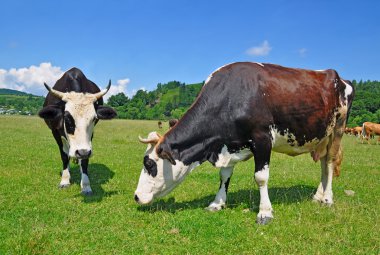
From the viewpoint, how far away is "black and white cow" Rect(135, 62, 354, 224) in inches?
264

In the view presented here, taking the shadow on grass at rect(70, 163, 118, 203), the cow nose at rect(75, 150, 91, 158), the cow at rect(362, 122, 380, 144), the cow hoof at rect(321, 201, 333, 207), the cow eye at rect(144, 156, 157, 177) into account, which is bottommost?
the shadow on grass at rect(70, 163, 118, 203)

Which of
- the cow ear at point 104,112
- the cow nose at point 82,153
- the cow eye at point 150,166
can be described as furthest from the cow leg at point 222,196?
the cow ear at point 104,112

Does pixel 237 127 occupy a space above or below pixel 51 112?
below

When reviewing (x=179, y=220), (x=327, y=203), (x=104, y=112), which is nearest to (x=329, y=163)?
(x=327, y=203)

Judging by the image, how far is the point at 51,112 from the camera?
7.99 m

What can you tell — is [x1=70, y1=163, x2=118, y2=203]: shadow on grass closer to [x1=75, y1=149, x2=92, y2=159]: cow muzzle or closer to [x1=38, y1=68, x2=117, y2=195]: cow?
[x1=38, y1=68, x2=117, y2=195]: cow

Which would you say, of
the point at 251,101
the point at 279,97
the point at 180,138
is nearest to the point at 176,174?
the point at 180,138

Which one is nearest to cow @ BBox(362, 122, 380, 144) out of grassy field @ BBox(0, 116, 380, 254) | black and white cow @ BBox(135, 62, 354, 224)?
grassy field @ BBox(0, 116, 380, 254)

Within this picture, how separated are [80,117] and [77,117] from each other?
0.20ft

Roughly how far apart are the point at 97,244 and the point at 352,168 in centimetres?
1200

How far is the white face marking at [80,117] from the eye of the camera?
736 cm

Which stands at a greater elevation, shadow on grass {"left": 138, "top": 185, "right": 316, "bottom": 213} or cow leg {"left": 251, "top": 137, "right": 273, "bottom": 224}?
cow leg {"left": 251, "top": 137, "right": 273, "bottom": 224}

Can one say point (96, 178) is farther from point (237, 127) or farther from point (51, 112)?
point (237, 127)

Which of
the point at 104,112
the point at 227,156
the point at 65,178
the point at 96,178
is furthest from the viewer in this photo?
the point at 96,178
